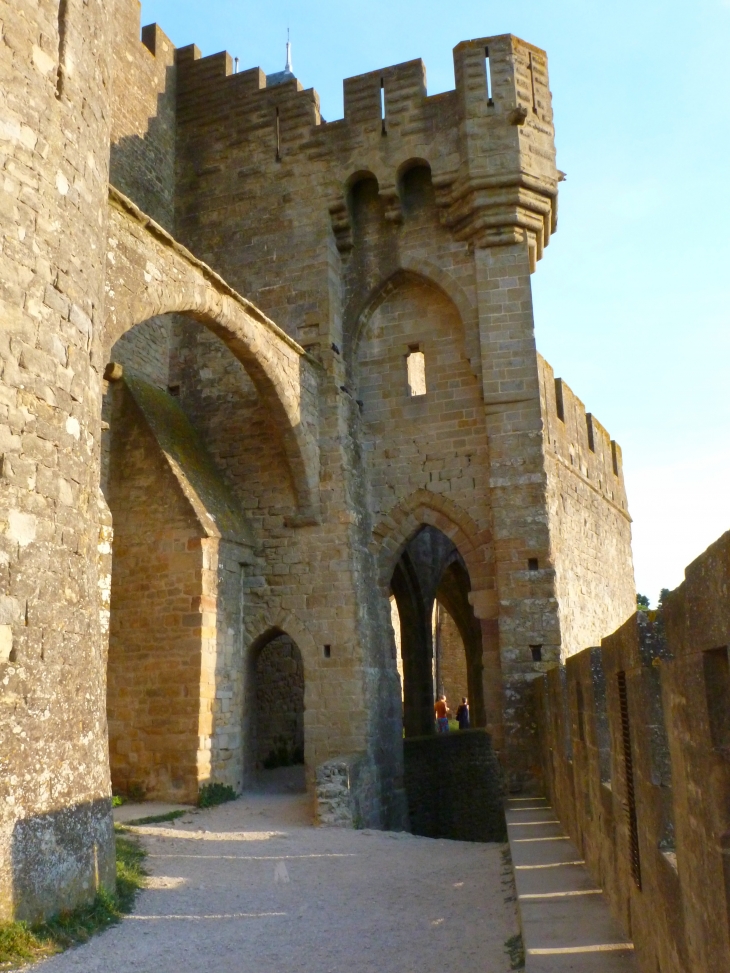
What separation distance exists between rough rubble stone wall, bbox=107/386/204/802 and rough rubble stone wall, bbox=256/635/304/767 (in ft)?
11.5

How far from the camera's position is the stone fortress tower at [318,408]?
30.1 ft

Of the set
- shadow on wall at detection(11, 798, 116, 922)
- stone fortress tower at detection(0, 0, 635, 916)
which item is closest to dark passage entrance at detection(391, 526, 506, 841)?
stone fortress tower at detection(0, 0, 635, 916)

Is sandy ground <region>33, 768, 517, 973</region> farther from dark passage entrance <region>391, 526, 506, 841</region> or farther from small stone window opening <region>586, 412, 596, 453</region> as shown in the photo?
small stone window opening <region>586, 412, 596, 453</region>

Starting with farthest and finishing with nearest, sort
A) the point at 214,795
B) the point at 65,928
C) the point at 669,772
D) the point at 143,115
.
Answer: the point at 143,115, the point at 214,795, the point at 65,928, the point at 669,772

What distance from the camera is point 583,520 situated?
13.2 m

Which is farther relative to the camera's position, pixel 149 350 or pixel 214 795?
pixel 149 350

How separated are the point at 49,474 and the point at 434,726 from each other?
1212 cm

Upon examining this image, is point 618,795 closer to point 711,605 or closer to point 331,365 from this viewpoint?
point 711,605

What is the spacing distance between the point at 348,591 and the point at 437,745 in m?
4.30

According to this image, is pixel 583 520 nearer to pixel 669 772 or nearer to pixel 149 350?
pixel 149 350

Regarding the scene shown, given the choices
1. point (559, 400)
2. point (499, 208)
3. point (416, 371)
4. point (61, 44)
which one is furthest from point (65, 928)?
point (416, 371)

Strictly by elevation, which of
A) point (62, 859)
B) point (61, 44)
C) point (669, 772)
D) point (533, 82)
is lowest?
point (62, 859)

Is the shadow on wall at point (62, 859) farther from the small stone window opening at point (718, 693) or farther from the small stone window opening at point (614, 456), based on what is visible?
the small stone window opening at point (614, 456)

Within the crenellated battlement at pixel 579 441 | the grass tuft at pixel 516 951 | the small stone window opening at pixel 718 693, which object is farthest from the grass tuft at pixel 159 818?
the small stone window opening at pixel 718 693
